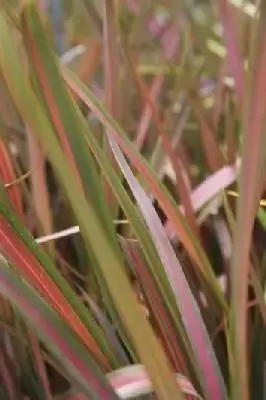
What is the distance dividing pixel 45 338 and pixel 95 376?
24 millimetres

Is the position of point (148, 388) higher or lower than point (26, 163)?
lower

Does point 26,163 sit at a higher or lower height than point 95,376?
higher

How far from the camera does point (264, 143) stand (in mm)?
219

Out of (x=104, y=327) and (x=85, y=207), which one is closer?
(x=85, y=207)

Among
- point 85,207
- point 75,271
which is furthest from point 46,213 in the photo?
point 85,207

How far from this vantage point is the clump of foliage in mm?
222

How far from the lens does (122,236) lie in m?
0.35

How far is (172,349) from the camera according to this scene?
0.29m

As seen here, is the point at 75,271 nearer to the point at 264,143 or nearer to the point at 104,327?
the point at 104,327

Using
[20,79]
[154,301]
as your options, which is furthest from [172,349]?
[20,79]

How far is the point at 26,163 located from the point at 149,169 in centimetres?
14

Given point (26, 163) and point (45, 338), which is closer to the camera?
point (45, 338)

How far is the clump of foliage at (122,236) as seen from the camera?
8.7 inches

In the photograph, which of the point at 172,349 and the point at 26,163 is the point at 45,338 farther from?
the point at 26,163
